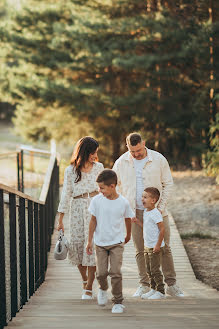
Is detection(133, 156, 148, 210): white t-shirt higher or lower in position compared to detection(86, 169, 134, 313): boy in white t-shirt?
higher

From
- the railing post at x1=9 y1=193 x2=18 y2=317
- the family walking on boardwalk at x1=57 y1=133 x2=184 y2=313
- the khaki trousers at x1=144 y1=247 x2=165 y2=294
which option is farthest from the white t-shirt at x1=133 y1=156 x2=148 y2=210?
the railing post at x1=9 y1=193 x2=18 y2=317

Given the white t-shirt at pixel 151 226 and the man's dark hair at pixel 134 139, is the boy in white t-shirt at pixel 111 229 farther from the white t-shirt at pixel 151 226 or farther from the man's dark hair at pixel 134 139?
the man's dark hair at pixel 134 139

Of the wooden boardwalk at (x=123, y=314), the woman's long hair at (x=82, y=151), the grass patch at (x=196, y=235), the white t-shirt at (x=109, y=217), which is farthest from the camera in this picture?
the grass patch at (x=196, y=235)

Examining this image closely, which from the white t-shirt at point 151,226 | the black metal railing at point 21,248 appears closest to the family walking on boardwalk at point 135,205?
the white t-shirt at point 151,226

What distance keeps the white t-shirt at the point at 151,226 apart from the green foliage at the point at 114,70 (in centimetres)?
1188

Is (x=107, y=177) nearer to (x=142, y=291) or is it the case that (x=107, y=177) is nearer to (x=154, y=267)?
(x=154, y=267)

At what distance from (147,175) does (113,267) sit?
1073 millimetres

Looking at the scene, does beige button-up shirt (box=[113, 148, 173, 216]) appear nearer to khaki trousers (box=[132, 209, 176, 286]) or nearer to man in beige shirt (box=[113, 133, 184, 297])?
man in beige shirt (box=[113, 133, 184, 297])

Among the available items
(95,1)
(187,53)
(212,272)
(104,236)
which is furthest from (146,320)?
(95,1)

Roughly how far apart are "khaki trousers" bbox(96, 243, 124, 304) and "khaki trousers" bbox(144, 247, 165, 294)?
704 millimetres

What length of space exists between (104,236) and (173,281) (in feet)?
4.29

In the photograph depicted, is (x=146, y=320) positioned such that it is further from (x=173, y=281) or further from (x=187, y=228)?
(x=187, y=228)

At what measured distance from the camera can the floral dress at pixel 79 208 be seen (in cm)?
514

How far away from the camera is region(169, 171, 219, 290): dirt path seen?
25.5ft
